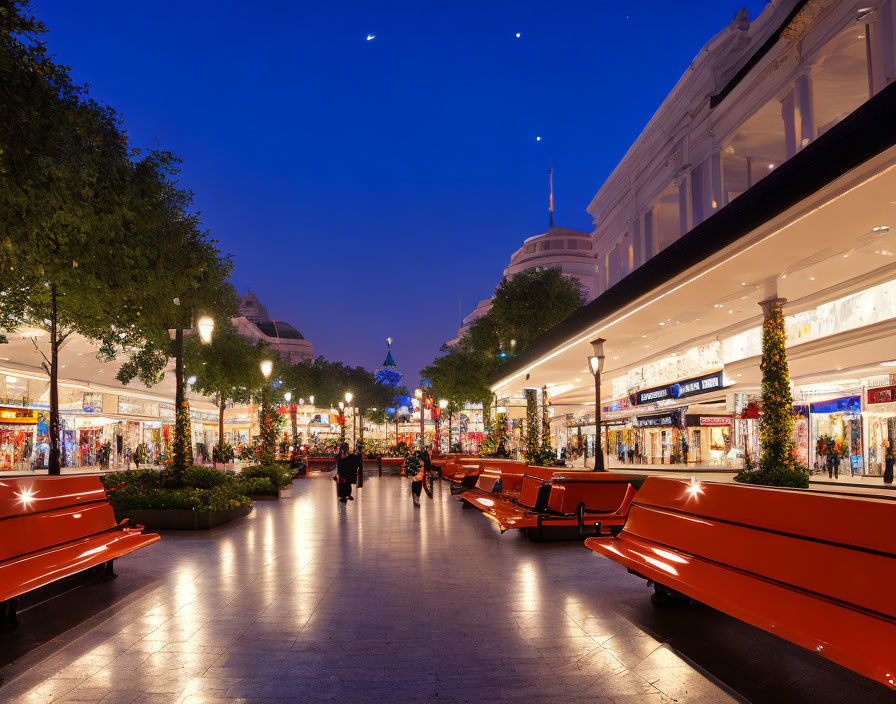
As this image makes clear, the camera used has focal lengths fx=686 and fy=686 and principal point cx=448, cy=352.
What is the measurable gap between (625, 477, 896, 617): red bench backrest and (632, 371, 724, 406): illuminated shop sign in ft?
56.9

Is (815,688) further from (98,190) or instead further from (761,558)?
(98,190)

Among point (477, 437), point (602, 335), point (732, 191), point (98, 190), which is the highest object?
point (732, 191)

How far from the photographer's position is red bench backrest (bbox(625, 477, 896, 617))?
3768 millimetres

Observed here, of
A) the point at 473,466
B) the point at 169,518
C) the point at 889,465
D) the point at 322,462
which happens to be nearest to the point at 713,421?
the point at 889,465

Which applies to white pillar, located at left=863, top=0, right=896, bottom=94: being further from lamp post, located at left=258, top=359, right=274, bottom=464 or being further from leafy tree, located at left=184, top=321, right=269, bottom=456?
leafy tree, located at left=184, top=321, right=269, bottom=456

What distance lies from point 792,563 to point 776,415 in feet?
35.9

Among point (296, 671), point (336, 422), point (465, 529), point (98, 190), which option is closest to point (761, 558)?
point (296, 671)

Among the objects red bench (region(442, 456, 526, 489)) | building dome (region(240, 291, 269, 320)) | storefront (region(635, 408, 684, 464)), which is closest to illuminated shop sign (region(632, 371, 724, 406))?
red bench (region(442, 456, 526, 489))

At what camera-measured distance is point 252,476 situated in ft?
66.8

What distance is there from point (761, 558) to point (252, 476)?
17674 mm

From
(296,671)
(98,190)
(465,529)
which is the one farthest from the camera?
(465,529)

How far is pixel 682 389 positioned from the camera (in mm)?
25062

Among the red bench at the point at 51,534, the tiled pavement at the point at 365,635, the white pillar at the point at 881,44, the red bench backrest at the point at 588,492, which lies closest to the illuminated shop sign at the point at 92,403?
the tiled pavement at the point at 365,635

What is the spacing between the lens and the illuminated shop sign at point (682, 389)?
2255 cm
